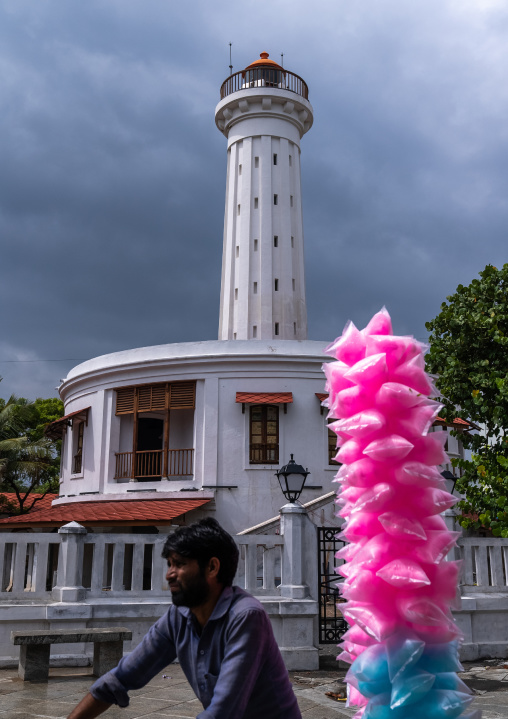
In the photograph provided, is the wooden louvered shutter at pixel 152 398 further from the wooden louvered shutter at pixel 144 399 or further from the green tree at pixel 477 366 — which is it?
the green tree at pixel 477 366

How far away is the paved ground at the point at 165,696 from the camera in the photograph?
652 centimetres

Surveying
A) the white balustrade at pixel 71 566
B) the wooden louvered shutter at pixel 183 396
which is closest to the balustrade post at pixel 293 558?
the white balustrade at pixel 71 566

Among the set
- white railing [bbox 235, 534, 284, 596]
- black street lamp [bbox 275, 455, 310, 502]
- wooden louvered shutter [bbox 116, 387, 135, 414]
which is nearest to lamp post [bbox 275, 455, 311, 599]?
white railing [bbox 235, 534, 284, 596]

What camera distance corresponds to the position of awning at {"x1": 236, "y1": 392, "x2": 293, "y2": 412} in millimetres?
19000

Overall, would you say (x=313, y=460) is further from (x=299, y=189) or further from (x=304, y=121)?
(x=304, y=121)

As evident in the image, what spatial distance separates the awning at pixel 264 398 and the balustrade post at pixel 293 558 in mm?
9156

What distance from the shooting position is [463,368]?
12.4m

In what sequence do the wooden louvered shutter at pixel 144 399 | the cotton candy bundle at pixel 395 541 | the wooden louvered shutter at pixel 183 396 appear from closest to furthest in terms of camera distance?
1. the cotton candy bundle at pixel 395 541
2. the wooden louvered shutter at pixel 183 396
3. the wooden louvered shutter at pixel 144 399

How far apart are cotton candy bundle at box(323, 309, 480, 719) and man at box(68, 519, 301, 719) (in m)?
0.32

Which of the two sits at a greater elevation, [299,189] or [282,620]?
[299,189]

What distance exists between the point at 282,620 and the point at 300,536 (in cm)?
112

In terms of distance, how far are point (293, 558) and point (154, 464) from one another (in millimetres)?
10824

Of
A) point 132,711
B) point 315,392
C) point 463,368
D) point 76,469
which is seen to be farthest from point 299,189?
point 132,711

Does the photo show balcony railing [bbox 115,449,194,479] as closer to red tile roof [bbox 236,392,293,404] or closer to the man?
red tile roof [bbox 236,392,293,404]
